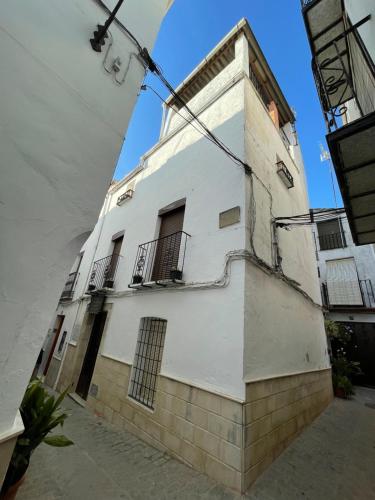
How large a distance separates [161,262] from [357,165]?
423cm

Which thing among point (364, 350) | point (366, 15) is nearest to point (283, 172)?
point (366, 15)

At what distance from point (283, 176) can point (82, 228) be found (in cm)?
609

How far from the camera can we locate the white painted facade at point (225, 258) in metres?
3.61

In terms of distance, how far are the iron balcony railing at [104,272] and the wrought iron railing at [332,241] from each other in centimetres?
1101

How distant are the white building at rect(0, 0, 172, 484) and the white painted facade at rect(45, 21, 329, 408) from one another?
2680 mm

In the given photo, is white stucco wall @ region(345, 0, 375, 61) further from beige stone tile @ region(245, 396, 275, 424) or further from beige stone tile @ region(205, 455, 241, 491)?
beige stone tile @ region(205, 455, 241, 491)

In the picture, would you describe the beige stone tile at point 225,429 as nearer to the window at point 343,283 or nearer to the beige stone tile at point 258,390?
the beige stone tile at point 258,390

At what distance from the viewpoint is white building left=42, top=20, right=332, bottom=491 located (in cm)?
334

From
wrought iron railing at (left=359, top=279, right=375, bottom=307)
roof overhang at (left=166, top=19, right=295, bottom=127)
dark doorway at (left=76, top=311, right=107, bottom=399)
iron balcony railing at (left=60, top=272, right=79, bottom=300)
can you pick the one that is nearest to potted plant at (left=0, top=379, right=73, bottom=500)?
dark doorway at (left=76, top=311, right=107, bottom=399)

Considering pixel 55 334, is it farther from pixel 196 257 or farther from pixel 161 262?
pixel 196 257

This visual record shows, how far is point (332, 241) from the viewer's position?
11758 mm

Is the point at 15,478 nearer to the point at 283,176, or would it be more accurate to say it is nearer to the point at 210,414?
the point at 210,414

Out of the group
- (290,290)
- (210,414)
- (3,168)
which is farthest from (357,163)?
(210,414)

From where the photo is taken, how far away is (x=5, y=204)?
54.7 inches
